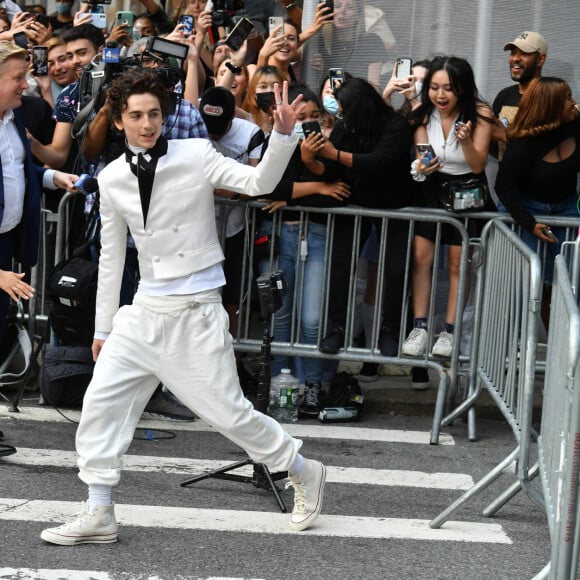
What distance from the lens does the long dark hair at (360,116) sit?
26.6 feet

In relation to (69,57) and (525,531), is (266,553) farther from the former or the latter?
(69,57)

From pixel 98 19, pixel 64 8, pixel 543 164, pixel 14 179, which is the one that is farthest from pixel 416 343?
pixel 64 8

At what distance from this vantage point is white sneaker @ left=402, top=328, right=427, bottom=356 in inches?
316

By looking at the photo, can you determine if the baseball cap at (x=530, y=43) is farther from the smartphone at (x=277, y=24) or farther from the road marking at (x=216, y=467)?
the road marking at (x=216, y=467)

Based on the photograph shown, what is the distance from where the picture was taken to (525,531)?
577 cm

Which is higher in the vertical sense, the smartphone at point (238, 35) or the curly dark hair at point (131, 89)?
the smartphone at point (238, 35)

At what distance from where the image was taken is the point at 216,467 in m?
6.81

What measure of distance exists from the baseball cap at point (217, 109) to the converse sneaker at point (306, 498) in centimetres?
299

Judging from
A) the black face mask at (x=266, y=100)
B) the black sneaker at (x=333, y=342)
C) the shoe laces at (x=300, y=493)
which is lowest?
the shoe laces at (x=300, y=493)

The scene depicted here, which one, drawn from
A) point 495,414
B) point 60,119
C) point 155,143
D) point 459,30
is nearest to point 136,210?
point 155,143

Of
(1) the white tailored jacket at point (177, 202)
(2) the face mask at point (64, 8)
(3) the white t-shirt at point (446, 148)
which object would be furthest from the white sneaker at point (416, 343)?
(2) the face mask at point (64, 8)

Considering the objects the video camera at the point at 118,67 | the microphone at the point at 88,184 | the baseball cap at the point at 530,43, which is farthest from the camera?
the baseball cap at the point at 530,43

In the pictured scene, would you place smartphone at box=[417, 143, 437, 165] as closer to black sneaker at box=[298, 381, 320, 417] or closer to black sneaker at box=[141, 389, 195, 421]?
black sneaker at box=[298, 381, 320, 417]

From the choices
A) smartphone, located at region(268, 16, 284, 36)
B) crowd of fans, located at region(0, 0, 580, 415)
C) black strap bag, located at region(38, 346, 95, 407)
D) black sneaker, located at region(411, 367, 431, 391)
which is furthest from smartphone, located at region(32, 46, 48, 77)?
black sneaker, located at region(411, 367, 431, 391)
